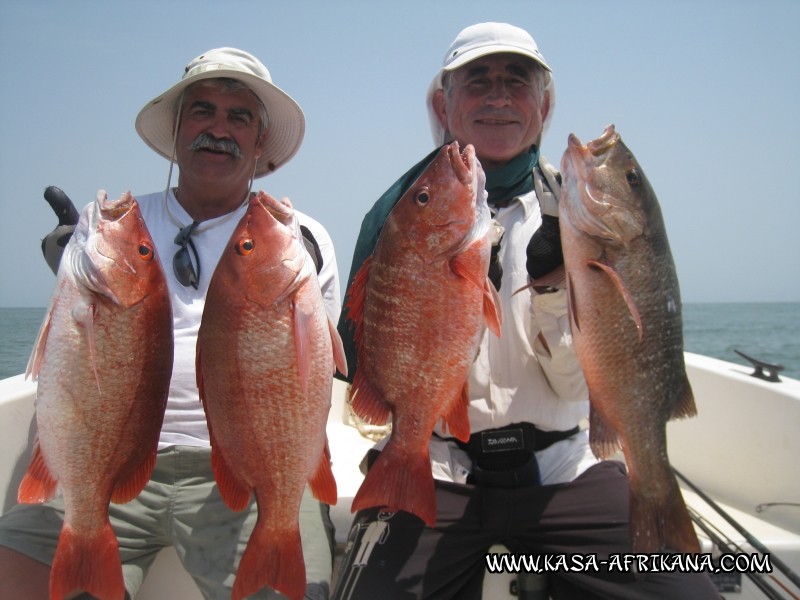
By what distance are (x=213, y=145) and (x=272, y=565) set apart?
2.29 meters

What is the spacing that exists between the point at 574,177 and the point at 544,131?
1380 millimetres

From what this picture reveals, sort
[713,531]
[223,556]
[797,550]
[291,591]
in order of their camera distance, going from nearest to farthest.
Answer: [291,591]
[223,556]
[797,550]
[713,531]

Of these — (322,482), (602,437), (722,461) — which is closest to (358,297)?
(322,482)

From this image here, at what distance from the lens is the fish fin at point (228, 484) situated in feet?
6.47

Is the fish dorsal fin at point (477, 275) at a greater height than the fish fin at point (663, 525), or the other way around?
the fish dorsal fin at point (477, 275)

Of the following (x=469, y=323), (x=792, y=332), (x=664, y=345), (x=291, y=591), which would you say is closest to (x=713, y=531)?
(x=664, y=345)

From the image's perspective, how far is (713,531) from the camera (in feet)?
10.6

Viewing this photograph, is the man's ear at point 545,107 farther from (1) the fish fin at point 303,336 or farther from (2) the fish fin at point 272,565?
(2) the fish fin at point 272,565

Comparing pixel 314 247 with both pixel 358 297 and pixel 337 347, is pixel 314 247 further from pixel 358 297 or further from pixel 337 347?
pixel 337 347

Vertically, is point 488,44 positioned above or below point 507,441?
above

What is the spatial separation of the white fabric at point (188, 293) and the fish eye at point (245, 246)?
937 millimetres

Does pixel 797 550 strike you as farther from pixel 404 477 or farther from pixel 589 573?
pixel 404 477

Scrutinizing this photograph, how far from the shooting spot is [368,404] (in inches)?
82.2

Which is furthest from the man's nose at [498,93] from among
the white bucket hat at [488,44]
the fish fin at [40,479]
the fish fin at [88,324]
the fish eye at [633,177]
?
the fish fin at [40,479]
